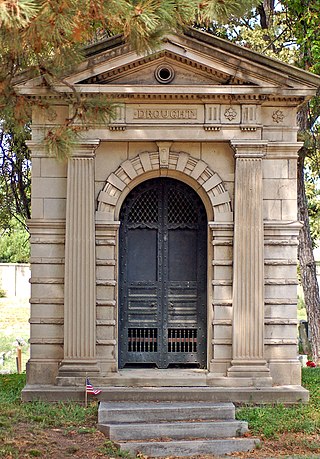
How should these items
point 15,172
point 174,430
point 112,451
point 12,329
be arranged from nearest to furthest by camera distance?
point 112,451 → point 174,430 → point 15,172 → point 12,329

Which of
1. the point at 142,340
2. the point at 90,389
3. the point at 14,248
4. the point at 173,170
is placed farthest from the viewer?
the point at 14,248

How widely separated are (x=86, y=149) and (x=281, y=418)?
516cm

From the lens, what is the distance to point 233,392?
11883 millimetres

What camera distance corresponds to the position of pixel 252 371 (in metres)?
12.1

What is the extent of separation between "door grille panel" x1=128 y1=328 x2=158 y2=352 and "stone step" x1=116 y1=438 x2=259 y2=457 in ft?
9.31

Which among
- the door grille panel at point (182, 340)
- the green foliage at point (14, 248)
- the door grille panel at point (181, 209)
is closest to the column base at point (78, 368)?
the door grille panel at point (182, 340)

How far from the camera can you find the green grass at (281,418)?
1071 centimetres

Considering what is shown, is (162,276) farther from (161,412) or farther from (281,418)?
(281,418)

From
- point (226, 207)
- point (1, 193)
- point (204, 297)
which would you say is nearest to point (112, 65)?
point (226, 207)

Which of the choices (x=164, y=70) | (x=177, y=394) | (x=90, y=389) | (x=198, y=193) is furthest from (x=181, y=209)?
(x=90, y=389)

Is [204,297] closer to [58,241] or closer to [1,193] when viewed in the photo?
[58,241]

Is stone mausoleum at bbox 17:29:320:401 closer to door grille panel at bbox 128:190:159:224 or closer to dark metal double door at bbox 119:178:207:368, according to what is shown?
dark metal double door at bbox 119:178:207:368

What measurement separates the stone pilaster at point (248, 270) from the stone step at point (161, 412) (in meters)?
1.10

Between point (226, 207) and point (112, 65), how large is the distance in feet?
9.63
